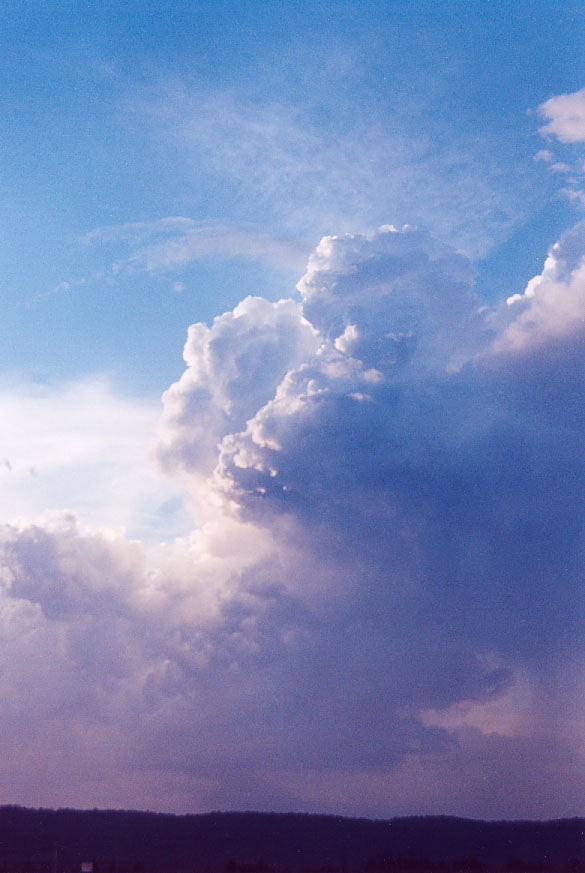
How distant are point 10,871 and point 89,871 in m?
58.5

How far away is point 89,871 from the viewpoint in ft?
503

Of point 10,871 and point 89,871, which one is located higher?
point 89,871

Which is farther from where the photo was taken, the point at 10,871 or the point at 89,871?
the point at 10,871

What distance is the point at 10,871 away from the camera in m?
186
